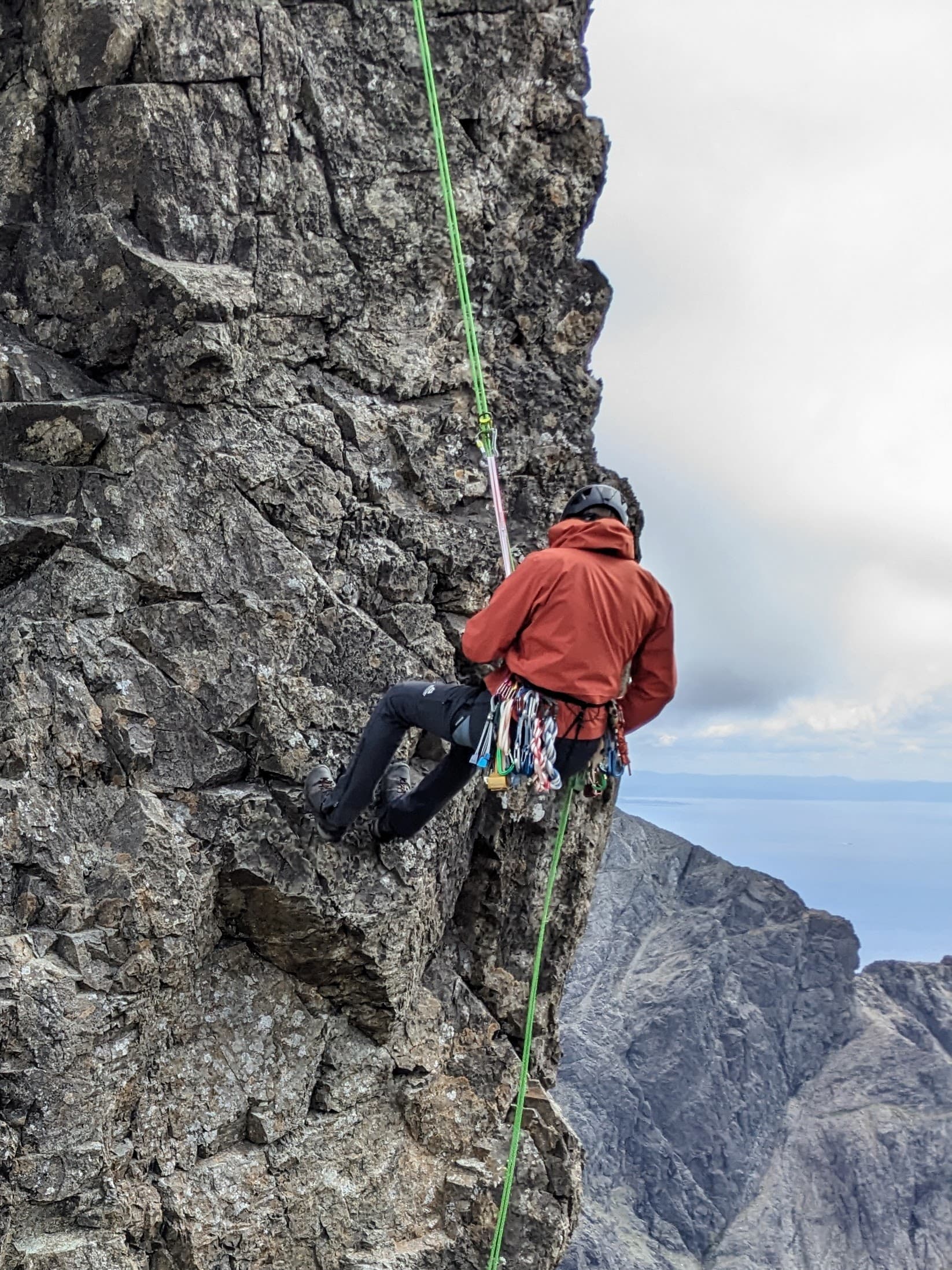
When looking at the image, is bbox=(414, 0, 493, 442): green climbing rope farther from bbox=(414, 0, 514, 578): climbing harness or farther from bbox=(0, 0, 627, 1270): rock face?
bbox=(0, 0, 627, 1270): rock face

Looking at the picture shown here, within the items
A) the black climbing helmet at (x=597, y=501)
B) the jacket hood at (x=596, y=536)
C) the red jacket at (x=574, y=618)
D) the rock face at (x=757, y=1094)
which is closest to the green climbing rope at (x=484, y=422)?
the black climbing helmet at (x=597, y=501)

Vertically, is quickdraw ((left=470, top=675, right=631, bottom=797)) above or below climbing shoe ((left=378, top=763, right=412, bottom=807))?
above

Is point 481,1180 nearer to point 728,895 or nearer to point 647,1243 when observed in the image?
point 647,1243

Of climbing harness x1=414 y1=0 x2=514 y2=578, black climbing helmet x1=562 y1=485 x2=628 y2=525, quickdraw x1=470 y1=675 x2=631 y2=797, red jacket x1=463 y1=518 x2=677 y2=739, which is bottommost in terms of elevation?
quickdraw x1=470 y1=675 x2=631 y2=797

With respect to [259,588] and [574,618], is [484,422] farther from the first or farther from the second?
[574,618]

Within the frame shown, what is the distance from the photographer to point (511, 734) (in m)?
7.37

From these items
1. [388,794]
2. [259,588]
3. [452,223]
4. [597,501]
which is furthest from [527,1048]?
[452,223]

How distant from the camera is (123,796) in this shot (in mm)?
7852

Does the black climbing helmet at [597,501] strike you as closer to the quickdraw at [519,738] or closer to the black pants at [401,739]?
the quickdraw at [519,738]

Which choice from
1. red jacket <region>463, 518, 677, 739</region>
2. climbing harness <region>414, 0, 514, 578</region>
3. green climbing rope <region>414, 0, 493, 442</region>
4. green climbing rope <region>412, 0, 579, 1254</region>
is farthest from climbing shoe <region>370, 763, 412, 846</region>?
green climbing rope <region>414, 0, 493, 442</region>

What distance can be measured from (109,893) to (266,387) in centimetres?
377

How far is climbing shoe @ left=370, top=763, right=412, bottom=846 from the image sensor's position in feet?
26.7

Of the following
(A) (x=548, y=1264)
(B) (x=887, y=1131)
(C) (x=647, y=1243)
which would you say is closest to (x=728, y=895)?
(B) (x=887, y=1131)

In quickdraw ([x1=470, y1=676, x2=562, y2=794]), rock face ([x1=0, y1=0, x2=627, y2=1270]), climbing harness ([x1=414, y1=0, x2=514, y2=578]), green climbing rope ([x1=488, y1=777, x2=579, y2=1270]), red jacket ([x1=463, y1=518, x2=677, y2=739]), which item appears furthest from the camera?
climbing harness ([x1=414, y1=0, x2=514, y2=578])
